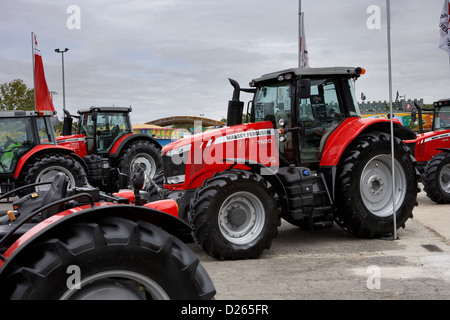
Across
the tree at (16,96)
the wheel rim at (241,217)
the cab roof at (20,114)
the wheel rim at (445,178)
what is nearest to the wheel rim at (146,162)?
the cab roof at (20,114)

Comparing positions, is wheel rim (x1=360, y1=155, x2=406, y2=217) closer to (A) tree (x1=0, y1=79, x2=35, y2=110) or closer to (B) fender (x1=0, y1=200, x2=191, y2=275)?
(B) fender (x1=0, y1=200, x2=191, y2=275)

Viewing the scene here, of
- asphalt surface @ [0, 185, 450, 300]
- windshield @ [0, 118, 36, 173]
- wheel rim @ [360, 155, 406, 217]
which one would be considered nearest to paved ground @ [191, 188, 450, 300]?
asphalt surface @ [0, 185, 450, 300]

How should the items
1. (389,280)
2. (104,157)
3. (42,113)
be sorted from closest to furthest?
1. (389,280)
2. (42,113)
3. (104,157)

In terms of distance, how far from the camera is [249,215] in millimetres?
6074

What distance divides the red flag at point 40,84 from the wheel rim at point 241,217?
1236 centimetres

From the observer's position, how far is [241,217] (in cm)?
596

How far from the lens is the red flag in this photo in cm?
1633

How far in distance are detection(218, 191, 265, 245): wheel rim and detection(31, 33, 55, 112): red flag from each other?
12.4m

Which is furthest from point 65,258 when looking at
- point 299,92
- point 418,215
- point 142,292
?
point 418,215

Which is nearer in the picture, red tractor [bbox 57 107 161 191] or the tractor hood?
the tractor hood

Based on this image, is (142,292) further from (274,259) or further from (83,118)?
(83,118)

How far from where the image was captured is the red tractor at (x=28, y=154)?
1005cm

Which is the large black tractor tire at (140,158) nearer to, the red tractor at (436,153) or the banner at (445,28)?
the red tractor at (436,153)
